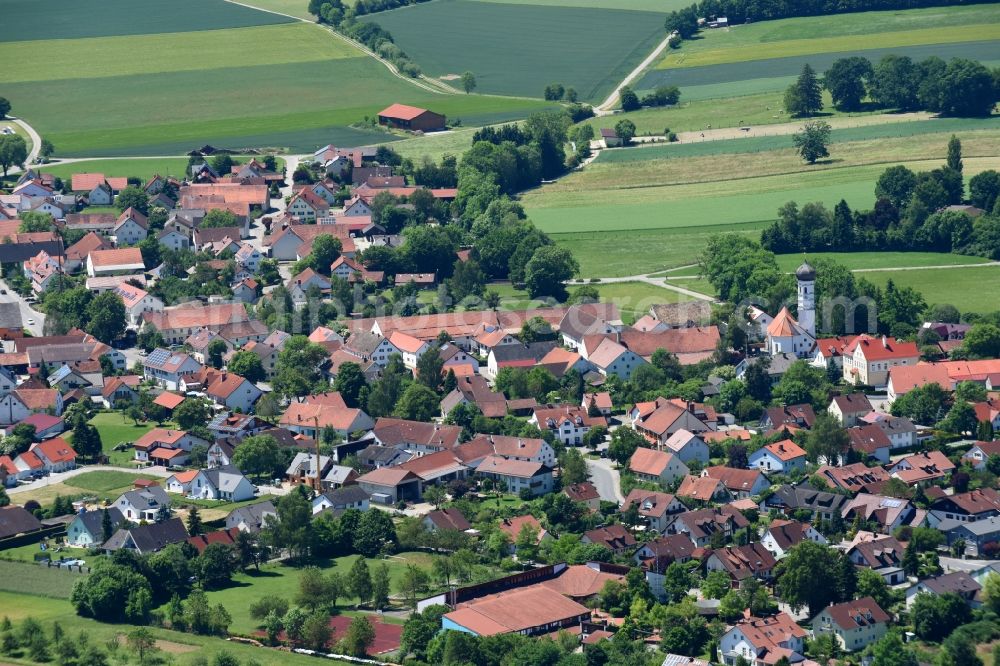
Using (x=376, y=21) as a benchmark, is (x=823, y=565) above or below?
below

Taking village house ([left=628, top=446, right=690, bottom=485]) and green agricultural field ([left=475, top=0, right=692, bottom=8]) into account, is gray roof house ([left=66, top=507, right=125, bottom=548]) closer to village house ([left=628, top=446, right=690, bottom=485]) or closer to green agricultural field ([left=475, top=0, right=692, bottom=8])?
village house ([left=628, top=446, right=690, bottom=485])

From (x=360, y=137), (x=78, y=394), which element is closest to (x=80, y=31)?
(x=360, y=137)

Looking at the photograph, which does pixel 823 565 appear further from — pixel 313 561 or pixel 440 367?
pixel 440 367

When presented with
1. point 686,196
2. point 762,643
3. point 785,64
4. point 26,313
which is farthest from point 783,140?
point 762,643

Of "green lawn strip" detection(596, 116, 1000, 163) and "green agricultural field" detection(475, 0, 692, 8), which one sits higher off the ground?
"green agricultural field" detection(475, 0, 692, 8)

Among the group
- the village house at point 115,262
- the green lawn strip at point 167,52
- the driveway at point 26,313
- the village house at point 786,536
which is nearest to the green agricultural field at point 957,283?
the village house at point 786,536

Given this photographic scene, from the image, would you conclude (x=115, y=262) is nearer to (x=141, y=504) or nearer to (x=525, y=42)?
(x=141, y=504)

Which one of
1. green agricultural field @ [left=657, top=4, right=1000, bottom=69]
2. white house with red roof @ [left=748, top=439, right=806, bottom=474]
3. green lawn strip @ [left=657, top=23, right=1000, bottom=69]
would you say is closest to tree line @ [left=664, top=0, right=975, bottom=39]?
green agricultural field @ [left=657, top=4, right=1000, bottom=69]

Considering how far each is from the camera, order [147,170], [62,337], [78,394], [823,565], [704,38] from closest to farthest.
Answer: [823,565] → [78,394] → [62,337] → [147,170] → [704,38]
